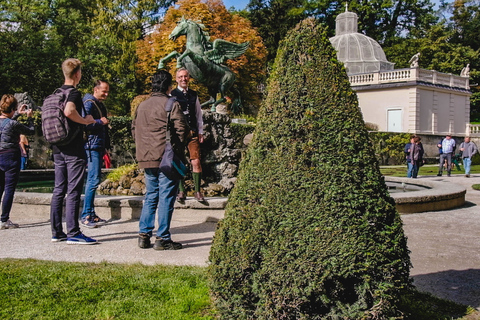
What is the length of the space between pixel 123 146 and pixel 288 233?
21500 mm

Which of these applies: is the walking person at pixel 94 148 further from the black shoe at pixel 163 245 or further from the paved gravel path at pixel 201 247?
the black shoe at pixel 163 245

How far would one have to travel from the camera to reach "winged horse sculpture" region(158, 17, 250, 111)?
11.6 metres

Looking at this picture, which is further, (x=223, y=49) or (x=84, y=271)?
(x=223, y=49)

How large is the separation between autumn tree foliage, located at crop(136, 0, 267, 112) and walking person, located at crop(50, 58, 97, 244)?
91.3ft

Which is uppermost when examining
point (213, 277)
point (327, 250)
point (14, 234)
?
point (327, 250)

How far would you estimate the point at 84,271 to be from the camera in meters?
4.04

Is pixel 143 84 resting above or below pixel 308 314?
above

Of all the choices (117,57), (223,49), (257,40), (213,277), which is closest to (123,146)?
(223,49)

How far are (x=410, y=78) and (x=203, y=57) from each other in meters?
31.2

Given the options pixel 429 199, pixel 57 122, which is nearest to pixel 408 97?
pixel 429 199

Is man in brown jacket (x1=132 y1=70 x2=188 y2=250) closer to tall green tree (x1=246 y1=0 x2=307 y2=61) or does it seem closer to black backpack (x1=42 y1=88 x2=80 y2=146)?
black backpack (x1=42 y1=88 x2=80 y2=146)

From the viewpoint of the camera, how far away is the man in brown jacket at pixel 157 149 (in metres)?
4.88

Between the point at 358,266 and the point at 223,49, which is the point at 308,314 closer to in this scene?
the point at 358,266

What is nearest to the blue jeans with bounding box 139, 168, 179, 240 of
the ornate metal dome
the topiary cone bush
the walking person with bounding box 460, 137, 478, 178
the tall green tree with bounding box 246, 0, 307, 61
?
the topiary cone bush
